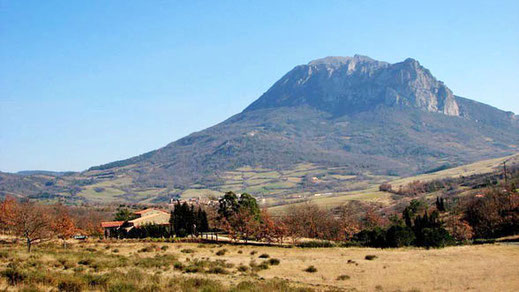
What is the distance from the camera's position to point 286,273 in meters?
28.9

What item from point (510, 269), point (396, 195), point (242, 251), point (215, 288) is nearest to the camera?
point (215, 288)

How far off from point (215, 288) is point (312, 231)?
5066cm

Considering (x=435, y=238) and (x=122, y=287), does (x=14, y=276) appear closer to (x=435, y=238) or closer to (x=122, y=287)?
(x=122, y=287)

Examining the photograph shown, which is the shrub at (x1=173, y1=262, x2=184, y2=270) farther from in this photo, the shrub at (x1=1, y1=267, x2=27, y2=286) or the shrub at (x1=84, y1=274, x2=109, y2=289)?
the shrub at (x1=1, y1=267, x2=27, y2=286)

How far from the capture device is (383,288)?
24.0 metres

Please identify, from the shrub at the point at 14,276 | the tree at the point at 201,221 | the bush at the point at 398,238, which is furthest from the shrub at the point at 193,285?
the tree at the point at 201,221

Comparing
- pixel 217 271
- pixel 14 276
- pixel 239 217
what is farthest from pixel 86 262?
pixel 239 217

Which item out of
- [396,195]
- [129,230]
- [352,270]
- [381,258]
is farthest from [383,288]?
[396,195]

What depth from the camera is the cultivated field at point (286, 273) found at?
18828 mm

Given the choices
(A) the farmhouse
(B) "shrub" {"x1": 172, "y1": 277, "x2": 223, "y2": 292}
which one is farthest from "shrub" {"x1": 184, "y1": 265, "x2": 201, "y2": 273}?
Answer: (A) the farmhouse

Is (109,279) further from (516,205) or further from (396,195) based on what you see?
(396,195)

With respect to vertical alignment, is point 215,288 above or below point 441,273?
above

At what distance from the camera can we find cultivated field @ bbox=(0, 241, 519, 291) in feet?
61.8

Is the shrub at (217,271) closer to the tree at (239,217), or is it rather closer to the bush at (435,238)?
the bush at (435,238)
